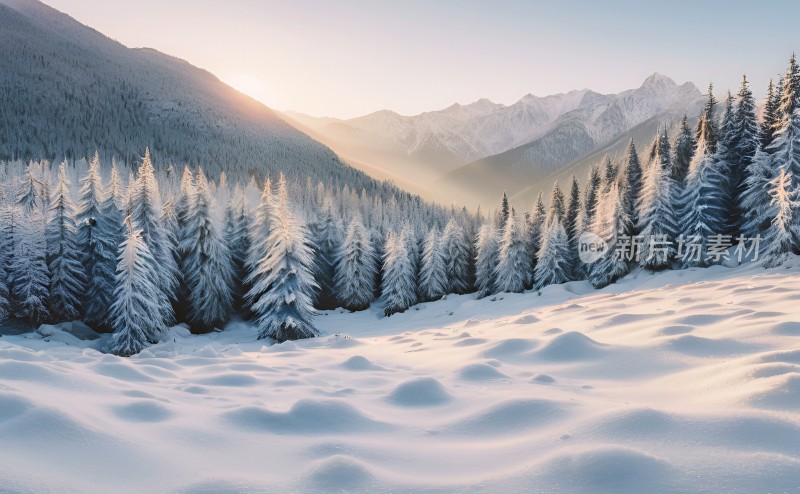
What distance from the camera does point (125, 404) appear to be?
4602mm

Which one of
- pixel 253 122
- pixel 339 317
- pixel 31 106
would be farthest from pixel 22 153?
pixel 339 317

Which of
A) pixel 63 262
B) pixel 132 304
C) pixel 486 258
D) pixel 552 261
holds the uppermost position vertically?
pixel 63 262

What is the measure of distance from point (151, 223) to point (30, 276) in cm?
748

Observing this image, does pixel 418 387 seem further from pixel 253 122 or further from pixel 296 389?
pixel 253 122

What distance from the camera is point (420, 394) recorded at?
19.9 ft

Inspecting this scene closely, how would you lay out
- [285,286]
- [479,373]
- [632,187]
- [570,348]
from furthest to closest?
[632,187]
[285,286]
[570,348]
[479,373]

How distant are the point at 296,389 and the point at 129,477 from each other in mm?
3874

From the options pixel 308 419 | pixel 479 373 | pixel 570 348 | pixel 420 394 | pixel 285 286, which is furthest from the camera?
pixel 285 286

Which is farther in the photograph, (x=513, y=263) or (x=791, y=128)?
(x=513, y=263)

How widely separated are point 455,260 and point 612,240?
18566 millimetres

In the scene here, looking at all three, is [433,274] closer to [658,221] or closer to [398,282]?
[398,282]

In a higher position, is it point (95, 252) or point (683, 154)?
point (683, 154)

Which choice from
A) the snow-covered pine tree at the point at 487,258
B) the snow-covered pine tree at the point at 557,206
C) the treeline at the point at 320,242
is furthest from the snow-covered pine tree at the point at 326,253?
the snow-covered pine tree at the point at 557,206

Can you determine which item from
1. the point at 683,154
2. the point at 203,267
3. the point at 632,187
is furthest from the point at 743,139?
the point at 203,267
